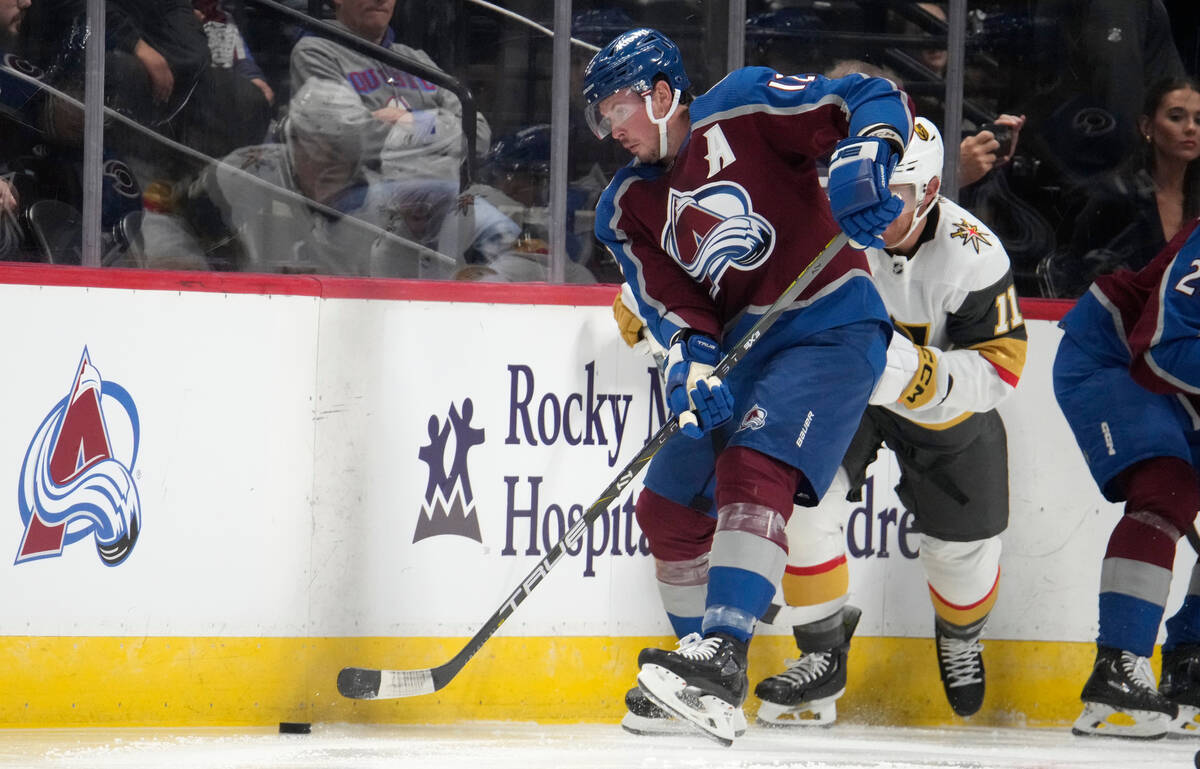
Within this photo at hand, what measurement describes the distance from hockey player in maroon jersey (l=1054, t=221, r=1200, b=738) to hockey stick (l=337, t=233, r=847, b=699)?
2.64 ft

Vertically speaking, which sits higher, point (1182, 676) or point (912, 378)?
point (912, 378)

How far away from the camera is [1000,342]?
122 inches

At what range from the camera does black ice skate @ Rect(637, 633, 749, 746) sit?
7.62ft

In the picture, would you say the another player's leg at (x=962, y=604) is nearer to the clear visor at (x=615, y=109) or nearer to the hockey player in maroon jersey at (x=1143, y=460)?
the hockey player in maroon jersey at (x=1143, y=460)

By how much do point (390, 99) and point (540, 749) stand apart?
151 centimetres

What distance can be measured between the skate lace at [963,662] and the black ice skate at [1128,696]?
308mm

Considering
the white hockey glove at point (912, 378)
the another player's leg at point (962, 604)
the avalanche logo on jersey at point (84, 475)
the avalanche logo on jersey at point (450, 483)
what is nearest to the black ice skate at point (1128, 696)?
the another player's leg at point (962, 604)

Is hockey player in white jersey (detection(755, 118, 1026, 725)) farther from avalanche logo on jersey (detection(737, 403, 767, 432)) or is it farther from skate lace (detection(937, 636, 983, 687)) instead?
avalanche logo on jersey (detection(737, 403, 767, 432))

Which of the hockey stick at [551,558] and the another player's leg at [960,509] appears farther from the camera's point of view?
the another player's leg at [960,509]

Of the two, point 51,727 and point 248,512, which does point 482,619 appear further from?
point 51,727

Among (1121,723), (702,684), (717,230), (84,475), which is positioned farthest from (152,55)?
(1121,723)

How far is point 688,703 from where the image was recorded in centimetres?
232

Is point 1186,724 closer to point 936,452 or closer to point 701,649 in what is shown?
point 936,452

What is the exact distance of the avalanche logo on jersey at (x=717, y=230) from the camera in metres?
2.65
